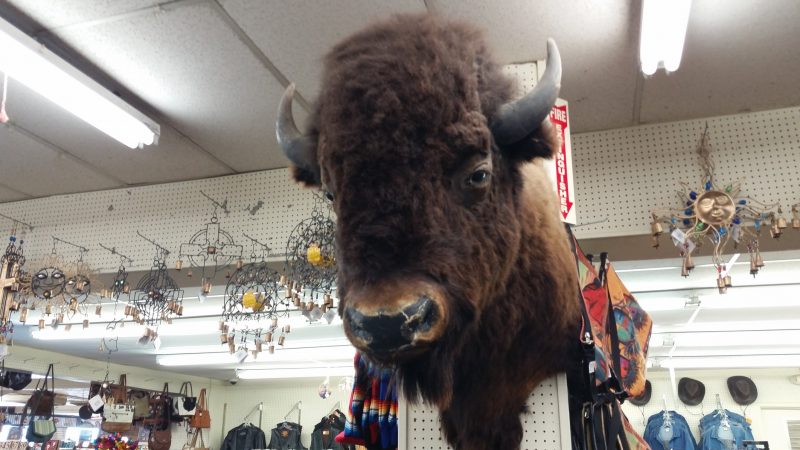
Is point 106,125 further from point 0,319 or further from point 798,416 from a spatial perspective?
point 798,416

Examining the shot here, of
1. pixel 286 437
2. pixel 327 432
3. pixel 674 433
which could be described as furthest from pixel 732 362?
pixel 286 437

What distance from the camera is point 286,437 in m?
12.3

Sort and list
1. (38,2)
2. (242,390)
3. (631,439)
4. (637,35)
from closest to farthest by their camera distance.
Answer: (631,439), (38,2), (637,35), (242,390)

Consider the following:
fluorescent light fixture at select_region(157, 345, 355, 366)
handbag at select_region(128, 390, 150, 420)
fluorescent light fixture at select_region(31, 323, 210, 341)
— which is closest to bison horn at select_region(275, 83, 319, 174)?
fluorescent light fixture at select_region(31, 323, 210, 341)

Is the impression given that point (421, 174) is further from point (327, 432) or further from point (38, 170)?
point (327, 432)

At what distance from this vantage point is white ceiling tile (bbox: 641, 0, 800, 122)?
2557 mm

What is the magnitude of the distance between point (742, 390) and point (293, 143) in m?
11.2

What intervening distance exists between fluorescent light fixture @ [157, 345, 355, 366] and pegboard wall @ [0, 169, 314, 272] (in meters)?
5.05

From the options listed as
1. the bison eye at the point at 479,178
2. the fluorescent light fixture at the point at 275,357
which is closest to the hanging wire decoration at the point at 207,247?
the bison eye at the point at 479,178

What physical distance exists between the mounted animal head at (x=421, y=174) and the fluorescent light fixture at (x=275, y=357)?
8.50 metres

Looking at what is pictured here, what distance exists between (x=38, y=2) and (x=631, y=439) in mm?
2850

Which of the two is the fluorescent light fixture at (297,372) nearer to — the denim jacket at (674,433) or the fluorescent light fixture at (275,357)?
the fluorescent light fixture at (275,357)

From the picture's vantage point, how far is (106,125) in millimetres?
3121

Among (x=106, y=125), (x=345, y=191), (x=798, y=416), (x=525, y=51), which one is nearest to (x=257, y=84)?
(x=106, y=125)
